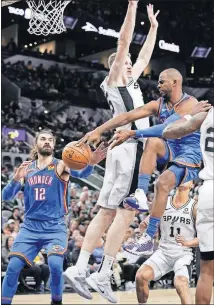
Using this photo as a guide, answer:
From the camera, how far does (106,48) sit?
114 ft

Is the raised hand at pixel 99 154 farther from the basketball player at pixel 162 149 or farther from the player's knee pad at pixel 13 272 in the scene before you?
the player's knee pad at pixel 13 272

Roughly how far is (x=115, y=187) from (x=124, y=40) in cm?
157

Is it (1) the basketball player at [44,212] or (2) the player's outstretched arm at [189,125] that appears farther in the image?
(1) the basketball player at [44,212]

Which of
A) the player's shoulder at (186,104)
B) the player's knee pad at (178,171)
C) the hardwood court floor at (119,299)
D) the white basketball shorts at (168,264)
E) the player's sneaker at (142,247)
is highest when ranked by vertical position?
the player's shoulder at (186,104)

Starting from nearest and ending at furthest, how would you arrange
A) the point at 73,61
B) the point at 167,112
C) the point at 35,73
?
the point at 167,112
the point at 35,73
the point at 73,61

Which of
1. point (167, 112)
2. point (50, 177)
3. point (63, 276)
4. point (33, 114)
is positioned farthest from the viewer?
point (33, 114)

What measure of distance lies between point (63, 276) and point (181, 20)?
2337 centimetres

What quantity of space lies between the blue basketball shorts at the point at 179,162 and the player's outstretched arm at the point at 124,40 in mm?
996

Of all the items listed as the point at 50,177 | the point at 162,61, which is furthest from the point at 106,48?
the point at 50,177

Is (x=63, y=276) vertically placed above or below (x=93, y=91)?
below

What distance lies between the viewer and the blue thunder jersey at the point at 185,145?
6875 millimetres

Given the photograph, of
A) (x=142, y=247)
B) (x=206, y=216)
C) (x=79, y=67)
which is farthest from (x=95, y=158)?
(x=79, y=67)

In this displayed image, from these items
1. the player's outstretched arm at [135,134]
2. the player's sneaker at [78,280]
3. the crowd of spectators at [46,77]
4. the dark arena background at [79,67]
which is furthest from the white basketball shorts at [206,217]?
the crowd of spectators at [46,77]

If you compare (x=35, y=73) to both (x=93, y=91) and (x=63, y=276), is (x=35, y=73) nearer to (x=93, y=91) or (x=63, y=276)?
(x=93, y=91)
